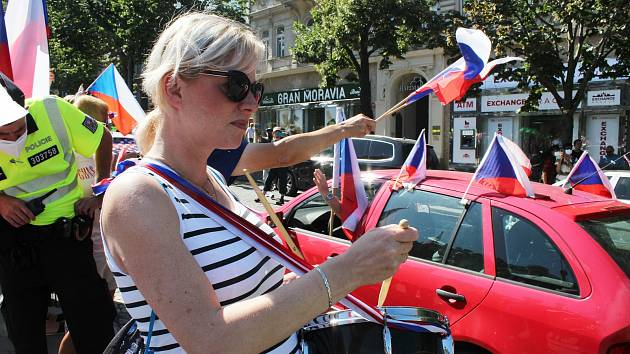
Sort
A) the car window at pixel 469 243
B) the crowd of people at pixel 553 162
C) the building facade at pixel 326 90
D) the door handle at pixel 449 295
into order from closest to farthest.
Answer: the door handle at pixel 449 295, the car window at pixel 469 243, the crowd of people at pixel 553 162, the building facade at pixel 326 90

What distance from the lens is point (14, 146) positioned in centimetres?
243

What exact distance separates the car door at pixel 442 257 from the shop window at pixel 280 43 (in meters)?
27.3

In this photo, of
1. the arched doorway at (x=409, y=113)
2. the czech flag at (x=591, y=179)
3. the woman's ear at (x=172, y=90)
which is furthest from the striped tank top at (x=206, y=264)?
the arched doorway at (x=409, y=113)

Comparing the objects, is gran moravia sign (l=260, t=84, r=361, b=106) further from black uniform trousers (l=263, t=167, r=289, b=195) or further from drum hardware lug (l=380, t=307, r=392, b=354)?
drum hardware lug (l=380, t=307, r=392, b=354)

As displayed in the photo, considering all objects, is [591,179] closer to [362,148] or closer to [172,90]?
[172,90]

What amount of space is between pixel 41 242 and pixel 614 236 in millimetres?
2960

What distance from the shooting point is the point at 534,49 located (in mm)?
11812

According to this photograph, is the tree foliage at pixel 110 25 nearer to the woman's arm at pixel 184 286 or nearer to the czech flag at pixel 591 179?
the czech flag at pixel 591 179

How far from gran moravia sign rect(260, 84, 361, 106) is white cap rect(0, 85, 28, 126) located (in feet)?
71.7

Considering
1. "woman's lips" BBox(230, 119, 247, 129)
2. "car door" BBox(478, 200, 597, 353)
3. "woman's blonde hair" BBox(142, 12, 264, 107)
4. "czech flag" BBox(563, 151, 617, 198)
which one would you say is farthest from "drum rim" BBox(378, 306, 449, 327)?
"czech flag" BBox(563, 151, 617, 198)

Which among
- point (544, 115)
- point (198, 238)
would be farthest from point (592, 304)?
point (544, 115)

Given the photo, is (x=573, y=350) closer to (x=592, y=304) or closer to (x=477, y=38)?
(x=592, y=304)

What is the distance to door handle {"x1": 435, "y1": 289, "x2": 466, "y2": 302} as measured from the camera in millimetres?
2814

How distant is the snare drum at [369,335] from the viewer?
4.88 feet
